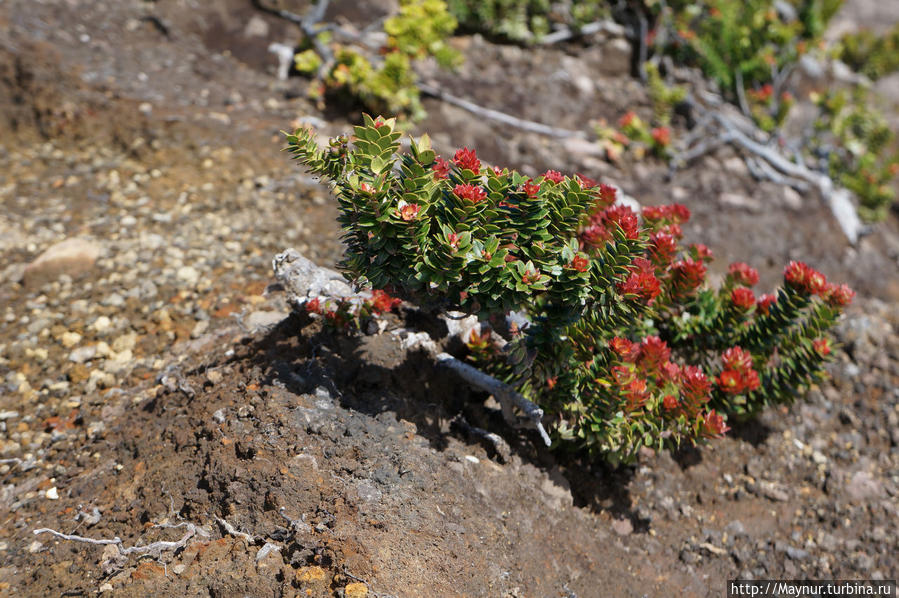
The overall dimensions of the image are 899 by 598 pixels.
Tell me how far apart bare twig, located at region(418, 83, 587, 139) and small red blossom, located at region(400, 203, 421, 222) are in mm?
3795

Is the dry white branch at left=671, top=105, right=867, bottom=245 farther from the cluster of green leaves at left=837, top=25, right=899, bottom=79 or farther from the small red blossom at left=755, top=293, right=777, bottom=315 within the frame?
the small red blossom at left=755, top=293, right=777, bottom=315

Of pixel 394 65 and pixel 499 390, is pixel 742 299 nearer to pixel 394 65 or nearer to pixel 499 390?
pixel 499 390

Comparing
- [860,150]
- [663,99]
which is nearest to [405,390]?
[663,99]

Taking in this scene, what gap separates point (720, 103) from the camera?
7133 millimetres

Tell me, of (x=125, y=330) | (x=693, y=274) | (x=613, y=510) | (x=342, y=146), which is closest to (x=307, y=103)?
(x=125, y=330)

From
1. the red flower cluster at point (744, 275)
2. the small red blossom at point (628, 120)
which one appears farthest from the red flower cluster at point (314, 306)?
the small red blossom at point (628, 120)

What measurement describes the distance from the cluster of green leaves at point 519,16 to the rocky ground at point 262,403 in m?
1.66

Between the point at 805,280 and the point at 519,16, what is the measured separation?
4.78 meters

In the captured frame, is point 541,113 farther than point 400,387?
Yes

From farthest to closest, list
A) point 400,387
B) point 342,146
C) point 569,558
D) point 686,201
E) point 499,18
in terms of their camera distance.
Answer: point 499,18 < point 686,201 < point 400,387 < point 569,558 < point 342,146

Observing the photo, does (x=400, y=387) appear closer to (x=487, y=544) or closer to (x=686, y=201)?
(x=487, y=544)

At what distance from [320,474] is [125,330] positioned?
1.72m

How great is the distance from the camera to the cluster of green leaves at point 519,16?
22.4 feet

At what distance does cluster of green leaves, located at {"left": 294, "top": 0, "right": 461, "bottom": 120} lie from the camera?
17.2 feet
